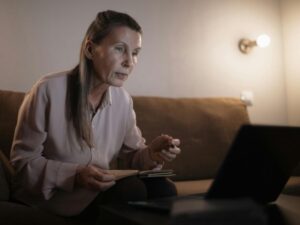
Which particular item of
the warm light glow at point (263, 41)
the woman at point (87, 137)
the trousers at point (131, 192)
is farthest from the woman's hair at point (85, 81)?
the warm light glow at point (263, 41)

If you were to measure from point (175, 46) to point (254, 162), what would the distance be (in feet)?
5.46

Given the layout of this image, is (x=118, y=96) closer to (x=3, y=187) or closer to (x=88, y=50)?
(x=88, y=50)

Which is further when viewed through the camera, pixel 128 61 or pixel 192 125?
pixel 192 125

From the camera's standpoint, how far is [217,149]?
200cm

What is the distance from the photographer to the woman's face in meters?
1.32

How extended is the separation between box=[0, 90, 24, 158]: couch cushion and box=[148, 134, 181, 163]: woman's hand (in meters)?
0.62

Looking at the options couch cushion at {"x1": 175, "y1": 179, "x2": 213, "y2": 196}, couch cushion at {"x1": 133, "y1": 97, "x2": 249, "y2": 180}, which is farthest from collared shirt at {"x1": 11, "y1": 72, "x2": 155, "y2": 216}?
couch cushion at {"x1": 133, "y1": 97, "x2": 249, "y2": 180}

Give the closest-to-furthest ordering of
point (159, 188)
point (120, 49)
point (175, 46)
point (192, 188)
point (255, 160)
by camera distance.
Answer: point (255, 160) → point (159, 188) → point (120, 49) → point (192, 188) → point (175, 46)

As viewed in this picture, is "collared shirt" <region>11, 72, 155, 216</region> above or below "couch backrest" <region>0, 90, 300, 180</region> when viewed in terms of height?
above

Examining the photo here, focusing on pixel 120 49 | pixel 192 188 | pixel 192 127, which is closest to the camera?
pixel 120 49

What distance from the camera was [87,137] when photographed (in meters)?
1.25

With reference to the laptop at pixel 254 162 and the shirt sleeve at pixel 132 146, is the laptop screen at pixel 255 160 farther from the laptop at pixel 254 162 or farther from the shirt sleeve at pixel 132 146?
the shirt sleeve at pixel 132 146

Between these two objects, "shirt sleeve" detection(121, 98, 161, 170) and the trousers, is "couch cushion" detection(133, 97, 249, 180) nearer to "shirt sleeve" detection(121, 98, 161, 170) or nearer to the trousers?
"shirt sleeve" detection(121, 98, 161, 170)

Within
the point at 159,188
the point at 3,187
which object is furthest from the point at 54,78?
the point at 159,188
